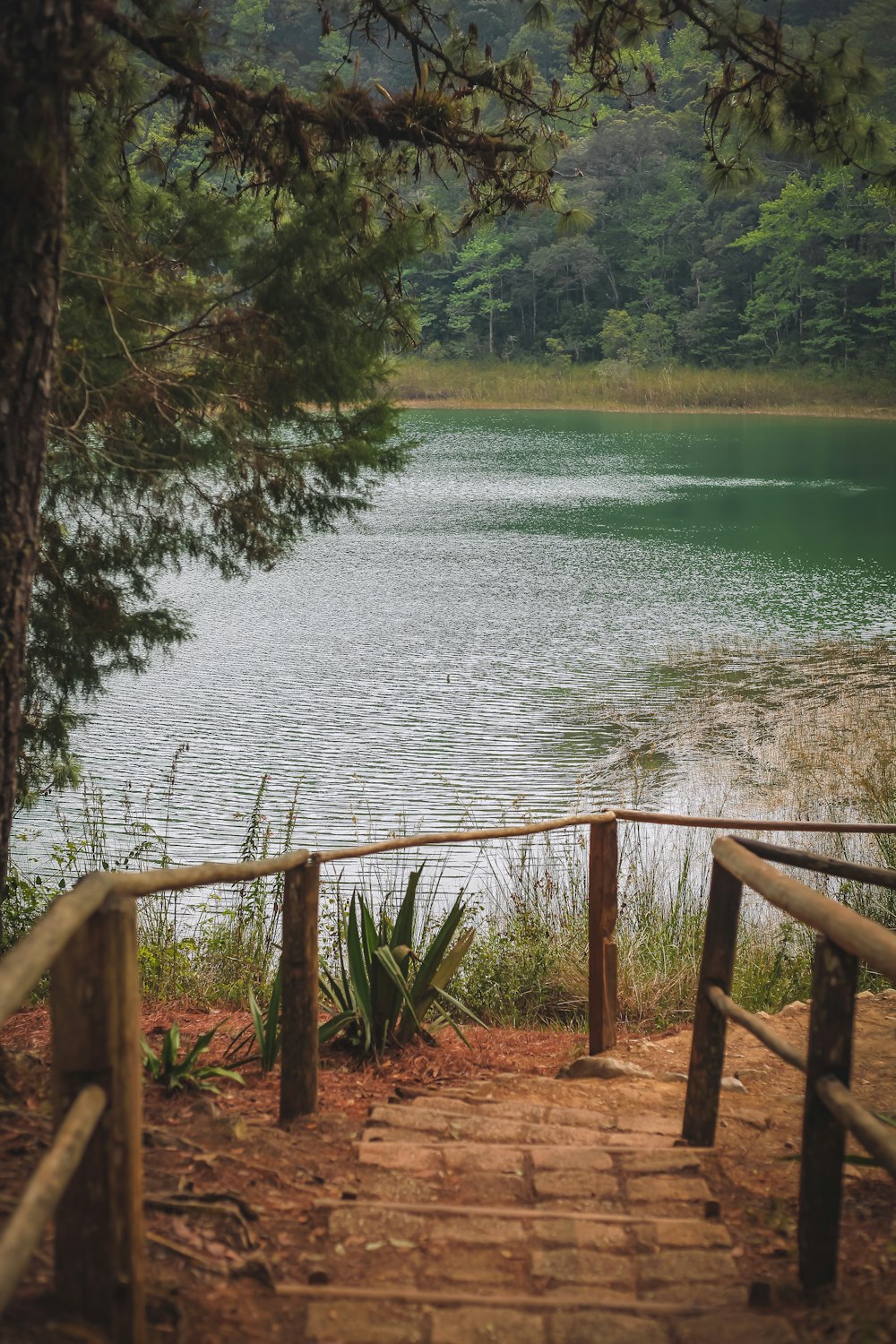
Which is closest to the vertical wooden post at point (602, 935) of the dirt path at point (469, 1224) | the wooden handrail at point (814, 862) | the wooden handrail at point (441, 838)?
the wooden handrail at point (441, 838)

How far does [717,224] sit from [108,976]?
5625 centimetres

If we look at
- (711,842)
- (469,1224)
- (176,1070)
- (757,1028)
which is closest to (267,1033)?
(176,1070)

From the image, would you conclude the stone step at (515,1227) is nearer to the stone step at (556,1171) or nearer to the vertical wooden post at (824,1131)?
the stone step at (556,1171)

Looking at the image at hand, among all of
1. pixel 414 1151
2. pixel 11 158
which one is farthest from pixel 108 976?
pixel 11 158

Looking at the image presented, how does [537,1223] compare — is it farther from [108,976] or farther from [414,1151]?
[108,976]

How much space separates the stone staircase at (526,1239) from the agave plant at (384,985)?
625 millimetres

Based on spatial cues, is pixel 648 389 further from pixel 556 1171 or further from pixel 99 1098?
pixel 99 1098

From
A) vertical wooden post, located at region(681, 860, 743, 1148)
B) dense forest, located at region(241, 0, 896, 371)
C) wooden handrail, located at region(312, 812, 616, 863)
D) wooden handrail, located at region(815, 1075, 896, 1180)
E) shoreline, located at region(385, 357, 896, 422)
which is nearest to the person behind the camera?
wooden handrail, located at region(815, 1075, 896, 1180)

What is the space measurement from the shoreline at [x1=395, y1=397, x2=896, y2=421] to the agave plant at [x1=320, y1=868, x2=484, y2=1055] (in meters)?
42.6

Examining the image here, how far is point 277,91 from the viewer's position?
14.6 feet

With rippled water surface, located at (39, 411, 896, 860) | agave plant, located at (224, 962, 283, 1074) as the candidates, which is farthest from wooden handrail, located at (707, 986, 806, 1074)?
rippled water surface, located at (39, 411, 896, 860)

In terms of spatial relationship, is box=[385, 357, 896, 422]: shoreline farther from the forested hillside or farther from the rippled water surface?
the rippled water surface

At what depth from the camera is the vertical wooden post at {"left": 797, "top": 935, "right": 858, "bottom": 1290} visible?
206 centimetres

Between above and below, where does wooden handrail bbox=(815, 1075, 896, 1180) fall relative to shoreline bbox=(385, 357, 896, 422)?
below
